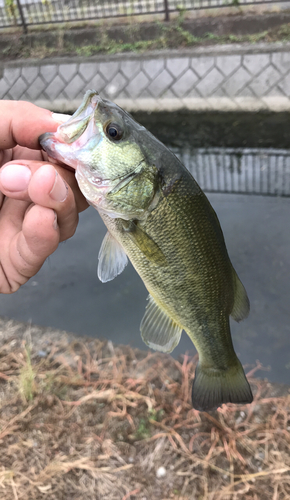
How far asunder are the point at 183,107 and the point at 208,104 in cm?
52

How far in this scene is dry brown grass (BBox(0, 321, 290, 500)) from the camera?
2.26m

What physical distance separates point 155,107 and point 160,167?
22.2ft

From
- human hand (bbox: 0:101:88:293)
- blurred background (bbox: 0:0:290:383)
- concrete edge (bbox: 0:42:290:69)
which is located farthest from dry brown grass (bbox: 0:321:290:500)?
concrete edge (bbox: 0:42:290:69)

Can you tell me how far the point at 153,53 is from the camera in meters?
7.69

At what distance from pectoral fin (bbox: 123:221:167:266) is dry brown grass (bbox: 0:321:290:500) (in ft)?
4.94

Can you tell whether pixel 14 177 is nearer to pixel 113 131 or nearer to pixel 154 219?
pixel 113 131

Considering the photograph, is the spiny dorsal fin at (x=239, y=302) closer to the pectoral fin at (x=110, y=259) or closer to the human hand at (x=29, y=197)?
the pectoral fin at (x=110, y=259)

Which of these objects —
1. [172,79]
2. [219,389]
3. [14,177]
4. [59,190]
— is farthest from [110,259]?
[172,79]

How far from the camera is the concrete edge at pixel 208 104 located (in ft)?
22.9

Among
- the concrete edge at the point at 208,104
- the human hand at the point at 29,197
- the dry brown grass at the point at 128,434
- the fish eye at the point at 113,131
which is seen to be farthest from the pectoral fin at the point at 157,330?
the concrete edge at the point at 208,104

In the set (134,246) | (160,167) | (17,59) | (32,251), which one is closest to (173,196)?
(160,167)

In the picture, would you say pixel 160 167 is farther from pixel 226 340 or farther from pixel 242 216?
pixel 242 216

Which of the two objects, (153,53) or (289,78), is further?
(153,53)

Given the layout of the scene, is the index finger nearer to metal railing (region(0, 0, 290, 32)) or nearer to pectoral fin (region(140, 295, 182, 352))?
pectoral fin (region(140, 295, 182, 352))
